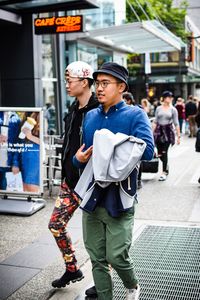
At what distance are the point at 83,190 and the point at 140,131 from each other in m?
0.64

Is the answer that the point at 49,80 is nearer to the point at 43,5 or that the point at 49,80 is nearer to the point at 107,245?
the point at 43,5

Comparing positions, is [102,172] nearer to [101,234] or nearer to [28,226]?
[101,234]

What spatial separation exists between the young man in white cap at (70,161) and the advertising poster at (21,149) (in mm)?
3300

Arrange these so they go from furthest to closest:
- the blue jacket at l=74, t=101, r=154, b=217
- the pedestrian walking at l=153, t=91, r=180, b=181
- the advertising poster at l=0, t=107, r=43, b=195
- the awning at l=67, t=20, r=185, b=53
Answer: the awning at l=67, t=20, r=185, b=53 → the pedestrian walking at l=153, t=91, r=180, b=181 → the advertising poster at l=0, t=107, r=43, b=195 → the blue jacket at l=74, t=101, r=154, b=217

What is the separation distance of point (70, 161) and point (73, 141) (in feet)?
0.61

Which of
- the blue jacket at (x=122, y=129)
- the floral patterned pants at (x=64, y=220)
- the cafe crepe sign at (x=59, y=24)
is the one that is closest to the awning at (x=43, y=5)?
the cafe crepe sign at (x=59, y=24)

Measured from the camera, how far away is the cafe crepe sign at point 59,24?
13.5m

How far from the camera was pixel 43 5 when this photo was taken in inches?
535

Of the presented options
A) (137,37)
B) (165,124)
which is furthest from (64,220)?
(137,37)

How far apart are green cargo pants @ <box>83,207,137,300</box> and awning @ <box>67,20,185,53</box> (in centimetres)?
1390

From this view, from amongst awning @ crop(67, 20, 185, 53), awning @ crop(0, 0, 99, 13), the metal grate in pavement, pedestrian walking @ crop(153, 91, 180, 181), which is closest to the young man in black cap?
the metal grate in pavement

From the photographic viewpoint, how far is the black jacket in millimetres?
4258

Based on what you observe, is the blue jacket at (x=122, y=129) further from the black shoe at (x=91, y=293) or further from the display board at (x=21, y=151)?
the display board at (x=21, y=151)

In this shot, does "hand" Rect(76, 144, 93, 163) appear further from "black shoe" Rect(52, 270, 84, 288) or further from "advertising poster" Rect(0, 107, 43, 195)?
"advertising poster" Rect(0, 107, 43, 195)
